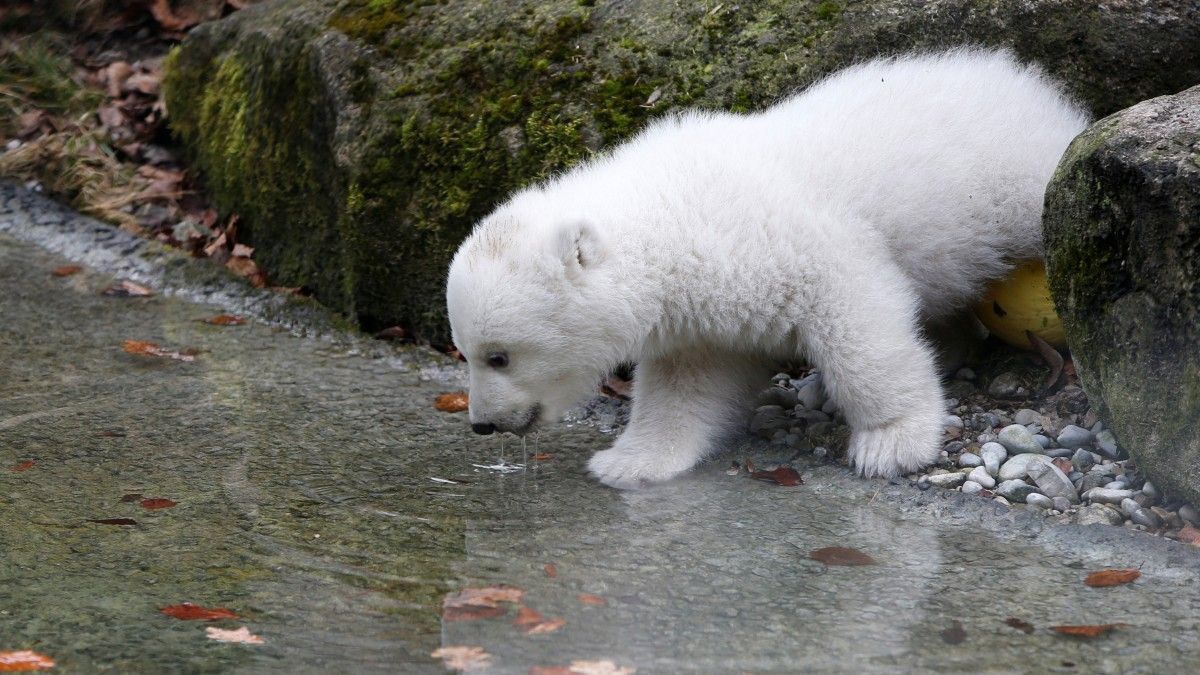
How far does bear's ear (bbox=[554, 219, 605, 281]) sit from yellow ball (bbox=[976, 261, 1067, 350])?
1467 mm

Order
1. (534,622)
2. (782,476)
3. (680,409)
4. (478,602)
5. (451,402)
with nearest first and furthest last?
(534,622)
(478,602)
(782,476)
(680,409)
(451,402)

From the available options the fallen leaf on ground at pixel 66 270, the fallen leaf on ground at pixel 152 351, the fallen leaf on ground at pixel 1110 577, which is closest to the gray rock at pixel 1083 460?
the fallen leaf on ground at pixel 1110 577

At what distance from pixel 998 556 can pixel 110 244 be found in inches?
206

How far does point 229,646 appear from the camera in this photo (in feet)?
9.02

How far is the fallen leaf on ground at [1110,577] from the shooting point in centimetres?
303

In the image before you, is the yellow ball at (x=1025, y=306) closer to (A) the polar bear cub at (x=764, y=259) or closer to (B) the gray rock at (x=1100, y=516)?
(A) the polar bear cub at (x=764, y=259)

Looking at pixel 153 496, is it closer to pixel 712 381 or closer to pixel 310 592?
pixel 310 592

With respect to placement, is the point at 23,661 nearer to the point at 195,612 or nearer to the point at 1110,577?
the point at 195,612

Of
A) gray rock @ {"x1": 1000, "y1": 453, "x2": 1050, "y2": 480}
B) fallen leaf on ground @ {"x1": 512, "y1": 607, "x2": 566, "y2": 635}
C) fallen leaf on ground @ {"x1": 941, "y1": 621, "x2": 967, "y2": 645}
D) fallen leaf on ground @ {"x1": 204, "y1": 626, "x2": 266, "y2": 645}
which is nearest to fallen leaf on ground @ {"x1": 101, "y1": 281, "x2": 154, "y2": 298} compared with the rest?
fallen leaf on ground @ {"x1": 204, "y1": 626, "x2": 266, "y2": 645}

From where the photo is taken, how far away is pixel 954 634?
276 centimetres

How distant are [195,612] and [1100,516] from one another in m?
2.34

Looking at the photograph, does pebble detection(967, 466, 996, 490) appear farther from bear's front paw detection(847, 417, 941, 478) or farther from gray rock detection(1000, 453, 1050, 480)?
bear's front paw detection(847, 417, 941, 478)

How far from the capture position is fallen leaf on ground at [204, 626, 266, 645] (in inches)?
109

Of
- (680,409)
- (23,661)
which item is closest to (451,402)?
(680,409)
